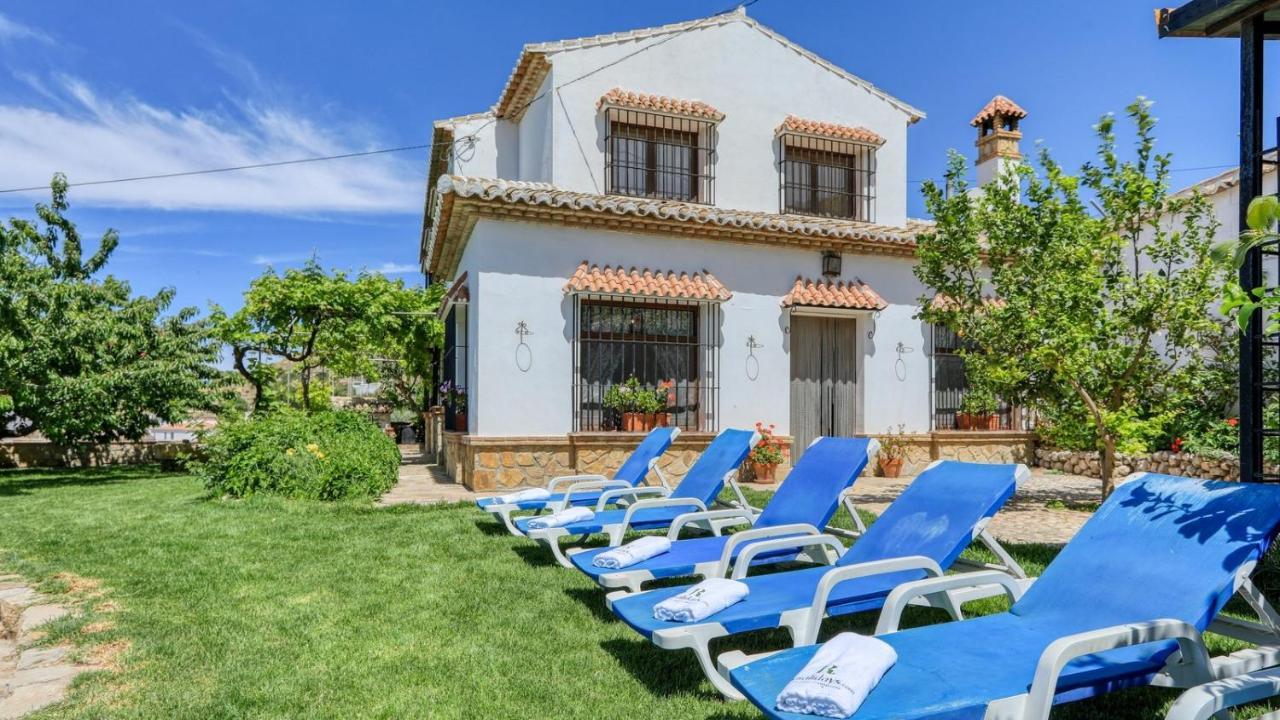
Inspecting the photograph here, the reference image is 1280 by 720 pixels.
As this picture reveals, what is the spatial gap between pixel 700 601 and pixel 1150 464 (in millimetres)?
10902

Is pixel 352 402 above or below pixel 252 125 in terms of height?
below

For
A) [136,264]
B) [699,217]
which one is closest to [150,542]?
[699,217]

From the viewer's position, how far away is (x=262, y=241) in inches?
1113

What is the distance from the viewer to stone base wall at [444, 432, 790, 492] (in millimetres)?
10352

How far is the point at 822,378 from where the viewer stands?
12.5 metres

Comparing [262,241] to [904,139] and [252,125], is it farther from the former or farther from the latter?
[904,139]

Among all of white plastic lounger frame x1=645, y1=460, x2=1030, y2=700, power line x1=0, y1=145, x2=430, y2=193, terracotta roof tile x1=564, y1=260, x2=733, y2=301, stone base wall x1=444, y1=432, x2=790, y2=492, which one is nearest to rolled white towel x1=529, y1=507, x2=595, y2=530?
white plastic lounger frame x1=645, y1=460, x2=1030, y2=700

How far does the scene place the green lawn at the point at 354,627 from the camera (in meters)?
3.33

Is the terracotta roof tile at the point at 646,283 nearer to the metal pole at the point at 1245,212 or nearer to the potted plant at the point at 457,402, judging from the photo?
the potted plant at the point at 457,402

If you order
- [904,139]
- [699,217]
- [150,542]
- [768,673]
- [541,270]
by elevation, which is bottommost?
[150,542]

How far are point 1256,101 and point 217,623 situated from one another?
21.6ft

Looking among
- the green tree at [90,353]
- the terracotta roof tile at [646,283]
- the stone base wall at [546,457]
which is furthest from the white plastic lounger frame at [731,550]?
the green tree at [90,353]

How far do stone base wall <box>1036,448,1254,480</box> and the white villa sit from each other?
68 centimetres

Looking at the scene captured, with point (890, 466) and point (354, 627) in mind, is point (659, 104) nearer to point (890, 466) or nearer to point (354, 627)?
point (890, 466)
